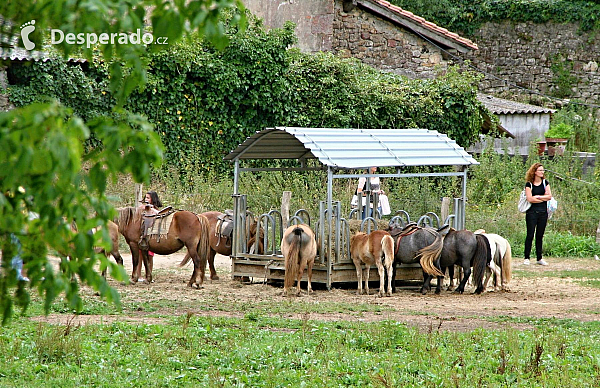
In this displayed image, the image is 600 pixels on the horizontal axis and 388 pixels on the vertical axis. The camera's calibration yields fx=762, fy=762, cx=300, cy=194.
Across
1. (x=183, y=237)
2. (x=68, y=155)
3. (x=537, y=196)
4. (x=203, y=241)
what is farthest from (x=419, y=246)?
(x=68, y=155)

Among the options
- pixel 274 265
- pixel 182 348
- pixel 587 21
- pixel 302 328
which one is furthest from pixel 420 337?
pixel 587 21

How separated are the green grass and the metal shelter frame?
3.31 metres

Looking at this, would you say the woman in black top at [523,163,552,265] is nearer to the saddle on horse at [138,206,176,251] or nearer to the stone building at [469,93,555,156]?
the saddle on horse at [138,206,176,251]

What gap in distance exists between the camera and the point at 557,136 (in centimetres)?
2619

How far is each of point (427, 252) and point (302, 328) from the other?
3.72 m

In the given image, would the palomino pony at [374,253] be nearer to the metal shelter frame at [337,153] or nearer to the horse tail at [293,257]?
the metal shelter frame at [337,153]

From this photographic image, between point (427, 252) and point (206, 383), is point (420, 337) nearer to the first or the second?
point (206, 383)

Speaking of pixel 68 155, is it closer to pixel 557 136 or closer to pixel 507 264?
pixel 507 264

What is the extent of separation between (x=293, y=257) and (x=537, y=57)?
1021 inches

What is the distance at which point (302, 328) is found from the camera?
8.47 meters

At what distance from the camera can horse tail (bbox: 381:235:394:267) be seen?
1148 cm

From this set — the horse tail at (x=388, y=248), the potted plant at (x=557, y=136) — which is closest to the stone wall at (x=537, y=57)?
the potted plant at (x=557, y=136)

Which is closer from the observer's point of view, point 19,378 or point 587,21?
point 19,378

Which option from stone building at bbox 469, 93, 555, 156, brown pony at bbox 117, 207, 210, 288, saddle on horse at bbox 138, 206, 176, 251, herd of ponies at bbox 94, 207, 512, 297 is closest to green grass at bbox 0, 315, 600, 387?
herd of ponies at bbox 94, 207, 512, 297
